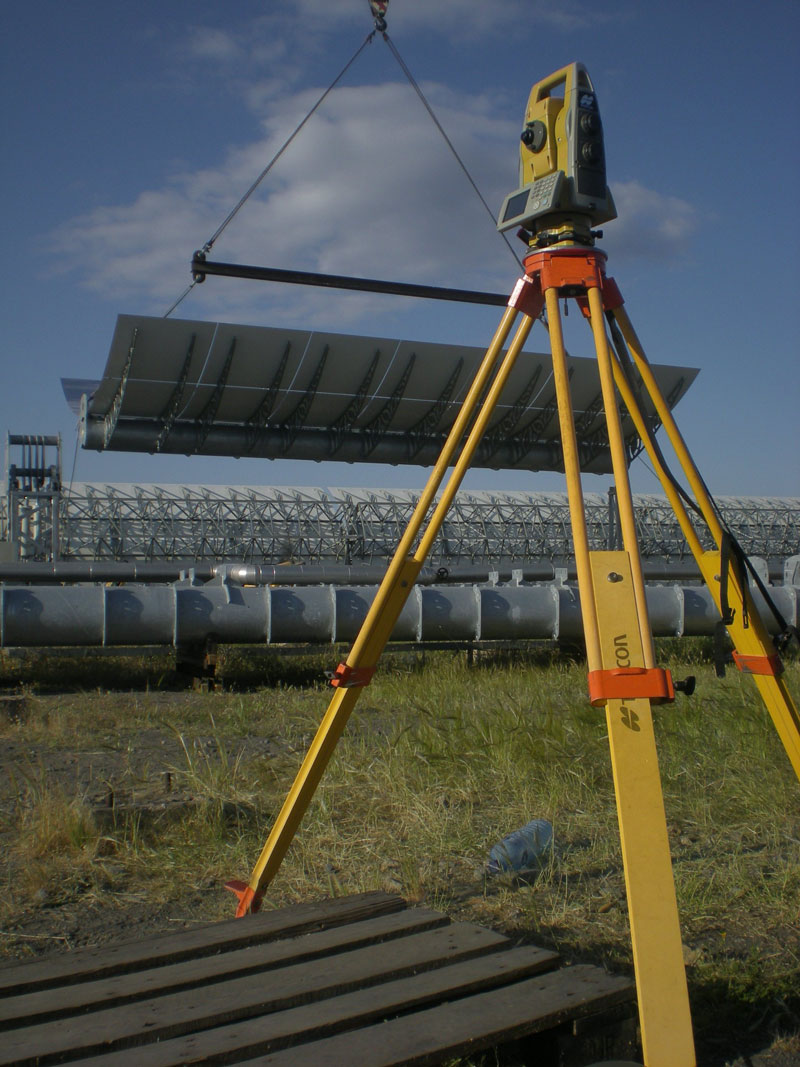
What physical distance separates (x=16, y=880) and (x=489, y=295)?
9.64 feet

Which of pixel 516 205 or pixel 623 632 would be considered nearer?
pixel 623 632

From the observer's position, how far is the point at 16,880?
3654 mm

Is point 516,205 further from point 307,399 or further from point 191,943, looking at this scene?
point 307,399

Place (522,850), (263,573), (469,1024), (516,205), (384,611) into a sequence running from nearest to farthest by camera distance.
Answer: (469,1024) → (516,205) → (384,611) → (522,850) → (263,573)

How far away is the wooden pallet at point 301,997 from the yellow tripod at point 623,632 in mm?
247

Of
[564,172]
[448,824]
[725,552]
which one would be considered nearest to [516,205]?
[564,172]

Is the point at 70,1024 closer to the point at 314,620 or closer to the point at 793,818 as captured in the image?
the point at 793,818

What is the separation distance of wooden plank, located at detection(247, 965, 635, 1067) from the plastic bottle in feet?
4.66

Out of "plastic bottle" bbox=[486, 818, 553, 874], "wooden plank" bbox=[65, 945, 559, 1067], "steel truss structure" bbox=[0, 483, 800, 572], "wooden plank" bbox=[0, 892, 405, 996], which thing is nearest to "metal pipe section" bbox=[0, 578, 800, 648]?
"plastic bottle" bbox=[486, 818, 553, 874]

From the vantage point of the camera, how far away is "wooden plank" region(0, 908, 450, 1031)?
6.79 feet

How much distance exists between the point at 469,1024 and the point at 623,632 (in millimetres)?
951

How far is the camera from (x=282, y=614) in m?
8.69

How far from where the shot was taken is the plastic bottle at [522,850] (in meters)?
3.71

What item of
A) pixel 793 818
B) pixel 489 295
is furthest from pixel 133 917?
pixel 793 818
